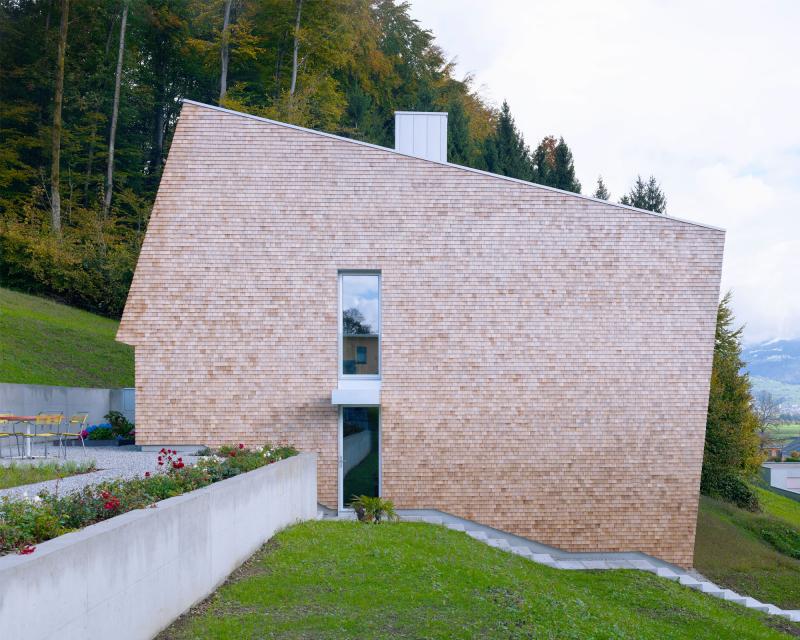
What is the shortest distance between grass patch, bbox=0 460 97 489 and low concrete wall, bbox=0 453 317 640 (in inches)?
145

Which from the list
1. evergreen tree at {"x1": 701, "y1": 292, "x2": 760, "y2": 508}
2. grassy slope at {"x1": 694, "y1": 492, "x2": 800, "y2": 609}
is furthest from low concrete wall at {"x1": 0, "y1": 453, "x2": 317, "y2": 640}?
evergreen tree at {"x1": 701, "y1": 292, "x2": 760, "y2": 508}

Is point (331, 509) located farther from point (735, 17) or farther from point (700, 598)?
point (735, 17)

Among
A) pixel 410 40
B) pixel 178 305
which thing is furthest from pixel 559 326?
pixel 410 40

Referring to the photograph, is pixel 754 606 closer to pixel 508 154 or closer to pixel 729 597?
pixel 729 597

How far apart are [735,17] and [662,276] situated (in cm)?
544

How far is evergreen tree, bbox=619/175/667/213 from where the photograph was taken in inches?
1494

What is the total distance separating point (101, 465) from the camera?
1270 centimetres

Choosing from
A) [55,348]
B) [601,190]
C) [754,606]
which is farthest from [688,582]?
[601,190]

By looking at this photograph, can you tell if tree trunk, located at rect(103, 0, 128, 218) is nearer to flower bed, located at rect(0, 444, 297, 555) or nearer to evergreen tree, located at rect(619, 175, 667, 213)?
evergreen tree, located at rect(619, 175, 667, 213)

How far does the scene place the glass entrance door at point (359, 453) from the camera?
14688 mm

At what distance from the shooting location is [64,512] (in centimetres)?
595

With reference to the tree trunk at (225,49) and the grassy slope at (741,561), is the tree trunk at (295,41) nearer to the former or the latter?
the tree trunk at (225,49)

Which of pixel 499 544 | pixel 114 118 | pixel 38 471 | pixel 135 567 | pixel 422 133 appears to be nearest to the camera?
pixel 135 567

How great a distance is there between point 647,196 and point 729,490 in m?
17.4
